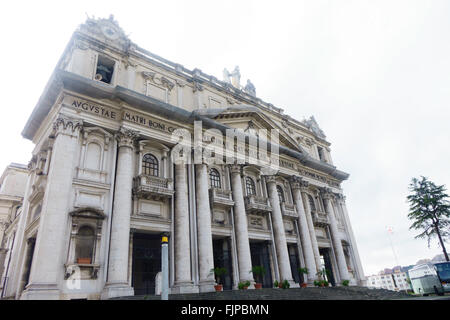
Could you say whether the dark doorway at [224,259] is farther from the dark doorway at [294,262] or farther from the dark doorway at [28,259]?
the dark doorway at [28,259]

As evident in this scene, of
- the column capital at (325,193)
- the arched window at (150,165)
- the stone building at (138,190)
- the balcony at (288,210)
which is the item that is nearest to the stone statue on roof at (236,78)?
the stone building at (138,190)

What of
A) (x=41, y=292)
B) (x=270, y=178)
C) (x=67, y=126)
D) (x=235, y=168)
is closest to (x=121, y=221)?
(x=41, y=292)

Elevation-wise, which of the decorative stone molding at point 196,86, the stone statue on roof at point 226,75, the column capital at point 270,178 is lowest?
the column capital at point 270,178

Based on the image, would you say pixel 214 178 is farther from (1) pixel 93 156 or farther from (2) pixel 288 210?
(1) pixel 93 156

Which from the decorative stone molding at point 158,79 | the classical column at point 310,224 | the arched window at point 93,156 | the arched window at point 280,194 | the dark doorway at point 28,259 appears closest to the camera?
the dark doorway at point 28,259

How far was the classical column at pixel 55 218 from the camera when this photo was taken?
41.9ft

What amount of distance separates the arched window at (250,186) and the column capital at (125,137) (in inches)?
407

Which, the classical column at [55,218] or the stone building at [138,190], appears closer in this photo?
the classical column at [55,218]

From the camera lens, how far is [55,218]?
13969mm

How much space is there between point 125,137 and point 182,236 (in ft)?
22.1

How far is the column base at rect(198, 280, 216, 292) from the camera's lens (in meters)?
16.8
